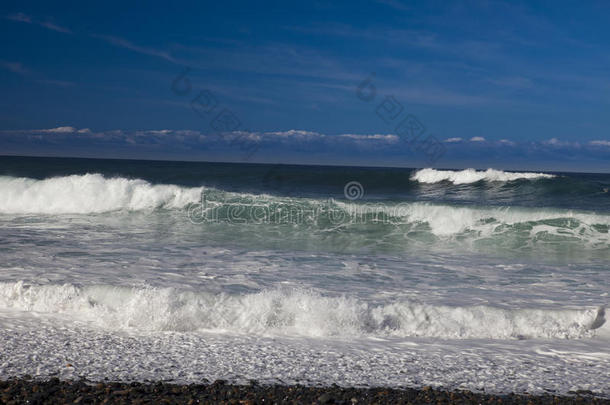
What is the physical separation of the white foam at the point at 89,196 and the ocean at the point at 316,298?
1.50 meters

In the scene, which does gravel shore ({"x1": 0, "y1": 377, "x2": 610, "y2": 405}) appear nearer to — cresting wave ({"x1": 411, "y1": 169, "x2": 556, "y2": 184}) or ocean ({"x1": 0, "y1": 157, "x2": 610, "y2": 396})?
ocean ({"x1": 0, "y1": 157, "x2": 610, "y2": 396})

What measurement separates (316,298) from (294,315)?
0.33m

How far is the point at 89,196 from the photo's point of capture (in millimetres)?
16109


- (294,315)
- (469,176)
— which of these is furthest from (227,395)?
(469,176)

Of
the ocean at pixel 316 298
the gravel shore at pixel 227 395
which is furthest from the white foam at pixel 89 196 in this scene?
the gravel shore at pixel 227 395

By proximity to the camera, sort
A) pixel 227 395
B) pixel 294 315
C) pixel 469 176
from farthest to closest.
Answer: pixel 469 176
pixel 294 315
pixel 227 395

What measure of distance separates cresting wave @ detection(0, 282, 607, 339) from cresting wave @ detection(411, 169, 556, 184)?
24594mm

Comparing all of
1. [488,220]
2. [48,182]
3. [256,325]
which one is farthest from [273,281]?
[48,182]

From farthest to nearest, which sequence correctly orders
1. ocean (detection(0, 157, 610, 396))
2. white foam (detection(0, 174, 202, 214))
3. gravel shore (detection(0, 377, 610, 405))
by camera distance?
white foam (detection(0, 174, 202, 214)) → ocean (detection(0, 157, 610, 396)) → gravel shore (detection(0, 377, 610, 405))

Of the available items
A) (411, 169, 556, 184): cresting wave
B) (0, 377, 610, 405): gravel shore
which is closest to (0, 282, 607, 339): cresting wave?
(0, 377, 610, 405): gravel shore

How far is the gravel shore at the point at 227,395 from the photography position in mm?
3326

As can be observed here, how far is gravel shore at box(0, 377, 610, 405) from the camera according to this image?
10.9 ft

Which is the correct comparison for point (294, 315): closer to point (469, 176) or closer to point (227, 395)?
point (227, 395)

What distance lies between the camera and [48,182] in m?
17.6
